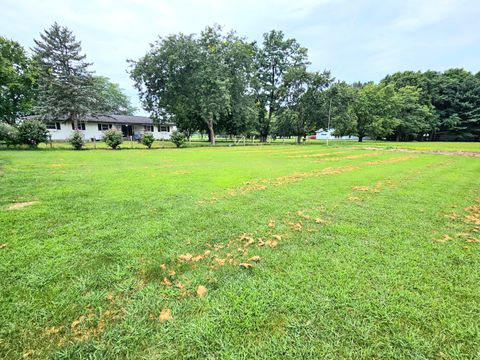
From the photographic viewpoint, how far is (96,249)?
2873 mm

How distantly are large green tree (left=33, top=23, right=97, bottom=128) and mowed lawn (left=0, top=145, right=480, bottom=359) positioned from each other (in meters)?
28.9

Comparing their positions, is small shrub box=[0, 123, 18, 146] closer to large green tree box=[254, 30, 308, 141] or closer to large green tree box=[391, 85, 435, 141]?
large green tree box=[254, 30, 308, 141]

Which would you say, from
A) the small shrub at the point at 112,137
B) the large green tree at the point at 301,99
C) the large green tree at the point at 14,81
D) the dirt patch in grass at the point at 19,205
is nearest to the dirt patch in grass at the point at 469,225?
the dirt patch in grass at the point at 19,205

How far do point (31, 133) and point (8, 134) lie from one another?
47.7 inches

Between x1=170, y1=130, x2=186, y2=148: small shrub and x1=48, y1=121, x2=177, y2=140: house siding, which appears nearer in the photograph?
x1=170, y1=130, x2=186, y2=148: small shrub

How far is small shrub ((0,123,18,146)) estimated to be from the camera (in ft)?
50.9

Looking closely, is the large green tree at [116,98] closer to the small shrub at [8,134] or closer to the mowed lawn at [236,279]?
the small shrub at [8,134]

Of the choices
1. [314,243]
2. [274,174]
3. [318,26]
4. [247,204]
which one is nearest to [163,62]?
[318,26]

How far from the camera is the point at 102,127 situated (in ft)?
108

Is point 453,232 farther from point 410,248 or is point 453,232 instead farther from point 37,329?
point 37,329

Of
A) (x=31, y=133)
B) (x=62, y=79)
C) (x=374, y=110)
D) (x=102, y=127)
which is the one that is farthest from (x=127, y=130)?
(x=374, y=110)

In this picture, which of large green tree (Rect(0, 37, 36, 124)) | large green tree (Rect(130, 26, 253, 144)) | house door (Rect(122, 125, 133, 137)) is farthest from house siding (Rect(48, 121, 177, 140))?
large green tree (Rect(130, 26, 253, 144))

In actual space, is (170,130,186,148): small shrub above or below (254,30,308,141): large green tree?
below

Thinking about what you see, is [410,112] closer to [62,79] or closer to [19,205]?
[19,205]
